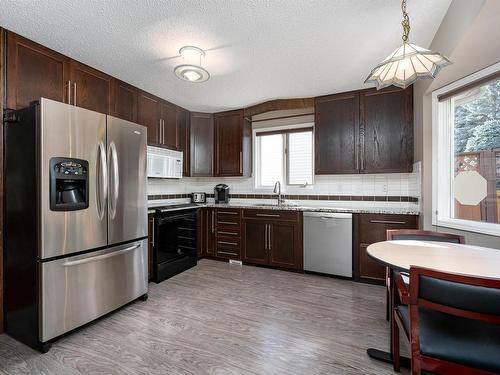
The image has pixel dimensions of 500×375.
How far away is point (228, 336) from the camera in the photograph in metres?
2.00

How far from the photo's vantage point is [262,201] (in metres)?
4.25

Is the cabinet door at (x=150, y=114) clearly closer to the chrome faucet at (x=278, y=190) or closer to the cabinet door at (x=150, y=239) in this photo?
the cabinet door at (x=150, y=239)

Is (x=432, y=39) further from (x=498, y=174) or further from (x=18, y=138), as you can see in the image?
(x=18, y=138)

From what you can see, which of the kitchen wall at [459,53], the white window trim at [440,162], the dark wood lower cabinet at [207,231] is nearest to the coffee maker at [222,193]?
the dark wood lower cabinet at [207,231]

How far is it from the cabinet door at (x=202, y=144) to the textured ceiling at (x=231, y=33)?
1273 millimetres

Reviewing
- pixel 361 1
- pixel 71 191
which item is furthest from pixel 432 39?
pixel 71 191

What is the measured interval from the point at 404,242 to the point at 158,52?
256 centimetres

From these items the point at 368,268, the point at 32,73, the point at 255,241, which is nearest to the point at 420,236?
the point at 368,268

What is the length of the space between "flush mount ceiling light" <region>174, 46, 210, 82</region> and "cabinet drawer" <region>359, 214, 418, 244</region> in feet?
7.69

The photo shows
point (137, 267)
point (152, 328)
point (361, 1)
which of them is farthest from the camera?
point (137, 267)

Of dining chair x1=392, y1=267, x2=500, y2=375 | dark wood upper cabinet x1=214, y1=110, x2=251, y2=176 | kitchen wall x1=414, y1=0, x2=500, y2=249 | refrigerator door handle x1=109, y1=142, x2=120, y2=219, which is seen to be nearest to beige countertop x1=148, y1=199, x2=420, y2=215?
kitchen wall x1=414, y1=0, x2=500, y2=249

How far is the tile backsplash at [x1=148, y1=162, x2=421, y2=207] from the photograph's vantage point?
3301mm

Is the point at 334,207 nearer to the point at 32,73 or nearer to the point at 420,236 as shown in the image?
the point at 420,236

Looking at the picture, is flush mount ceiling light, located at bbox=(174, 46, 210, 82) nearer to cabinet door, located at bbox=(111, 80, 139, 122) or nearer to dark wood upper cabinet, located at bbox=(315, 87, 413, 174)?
cabinet door, located at bbox=(111, 80, 139, 122)
